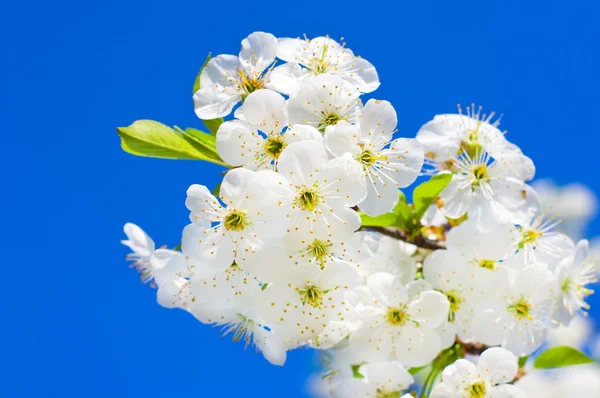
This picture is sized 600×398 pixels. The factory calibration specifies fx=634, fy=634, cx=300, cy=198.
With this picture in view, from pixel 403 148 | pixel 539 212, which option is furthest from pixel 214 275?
pixel 539 212

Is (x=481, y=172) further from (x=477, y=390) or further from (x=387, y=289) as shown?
(x=477, y=390)

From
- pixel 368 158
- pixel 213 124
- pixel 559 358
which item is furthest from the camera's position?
pixel 559 358

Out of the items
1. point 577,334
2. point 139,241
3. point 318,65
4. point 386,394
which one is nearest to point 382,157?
point 318,65

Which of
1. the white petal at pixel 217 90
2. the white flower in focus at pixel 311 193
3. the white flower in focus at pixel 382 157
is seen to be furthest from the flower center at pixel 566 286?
the white petal at pixel 217 90

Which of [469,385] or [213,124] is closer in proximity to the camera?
[469,385]

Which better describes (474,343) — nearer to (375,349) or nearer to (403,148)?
(375,349)

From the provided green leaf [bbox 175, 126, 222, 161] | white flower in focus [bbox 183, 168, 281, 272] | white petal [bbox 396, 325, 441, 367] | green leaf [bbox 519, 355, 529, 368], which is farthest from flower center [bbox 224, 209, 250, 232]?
green leaf [bbox 519, 355, 529, 368]

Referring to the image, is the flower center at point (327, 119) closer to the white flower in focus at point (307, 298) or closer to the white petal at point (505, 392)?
the white flower in focus at point (307, 298)
